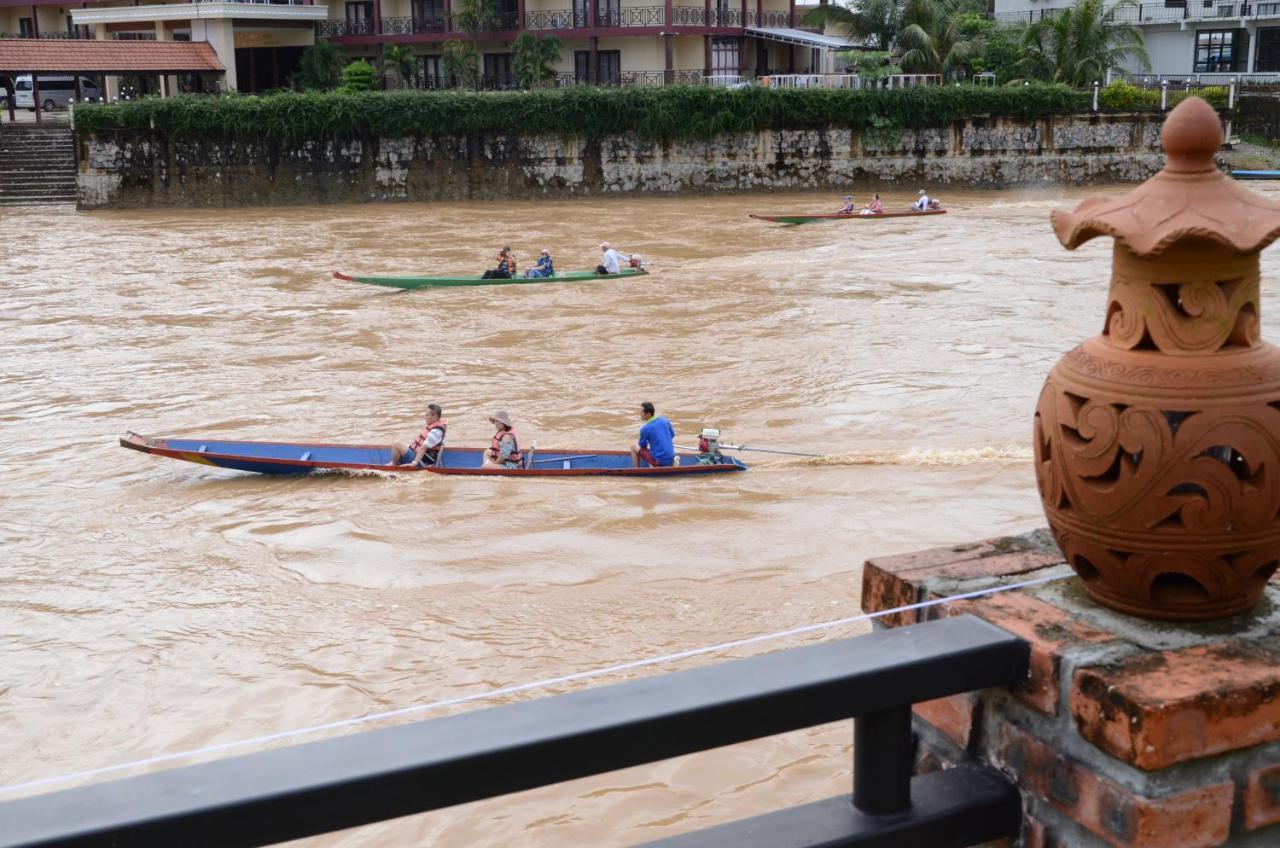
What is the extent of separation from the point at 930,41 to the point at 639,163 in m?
11.0

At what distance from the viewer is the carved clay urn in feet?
7.93

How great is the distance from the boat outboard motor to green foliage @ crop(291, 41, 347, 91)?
36.9 metres

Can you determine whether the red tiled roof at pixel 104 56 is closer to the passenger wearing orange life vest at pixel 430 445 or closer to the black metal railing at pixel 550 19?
the black metal railing at pixel 550 19

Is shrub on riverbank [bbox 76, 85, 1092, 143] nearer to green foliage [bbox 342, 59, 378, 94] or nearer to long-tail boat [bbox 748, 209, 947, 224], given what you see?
green foliage [bbox 342, 59, 378, 94]

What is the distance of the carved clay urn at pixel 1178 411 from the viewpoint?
242 cm

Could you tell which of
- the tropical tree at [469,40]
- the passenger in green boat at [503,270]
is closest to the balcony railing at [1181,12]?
the tropical tree at [469,40]

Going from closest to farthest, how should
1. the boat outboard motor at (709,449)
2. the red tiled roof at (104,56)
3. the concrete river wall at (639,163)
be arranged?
the boat outboard motor at (709,449), the concrete river wall at (639,163), the red tiled roof at (104,56)

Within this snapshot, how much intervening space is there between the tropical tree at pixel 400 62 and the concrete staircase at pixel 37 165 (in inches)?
436

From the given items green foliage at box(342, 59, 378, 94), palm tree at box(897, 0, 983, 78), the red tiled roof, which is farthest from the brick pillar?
the red tiled roof

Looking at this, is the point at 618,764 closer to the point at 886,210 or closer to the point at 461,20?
the point at 886,210

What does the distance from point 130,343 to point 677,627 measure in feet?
50.3

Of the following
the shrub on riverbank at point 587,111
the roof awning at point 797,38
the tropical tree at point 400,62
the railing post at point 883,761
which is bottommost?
the railing post at point 883,761

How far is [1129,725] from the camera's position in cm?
219

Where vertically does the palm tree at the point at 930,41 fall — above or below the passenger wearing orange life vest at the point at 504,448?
above
